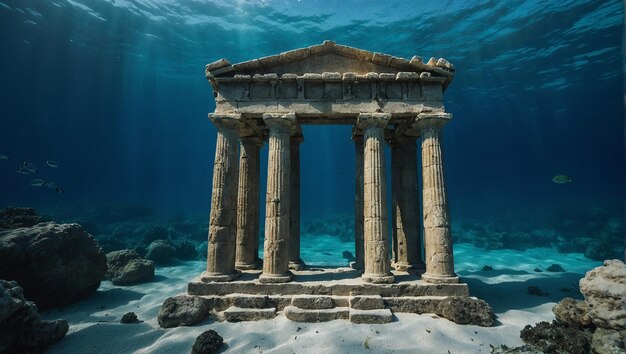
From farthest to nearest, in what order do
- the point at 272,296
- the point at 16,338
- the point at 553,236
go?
1. the point at 553,236
2. the point at 272,296
3. the point at 16,338

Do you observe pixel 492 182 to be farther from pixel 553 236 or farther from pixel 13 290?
pixel 13 290

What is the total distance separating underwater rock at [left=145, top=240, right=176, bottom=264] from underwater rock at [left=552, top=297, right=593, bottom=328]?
18.9 m

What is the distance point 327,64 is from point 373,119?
259 cm

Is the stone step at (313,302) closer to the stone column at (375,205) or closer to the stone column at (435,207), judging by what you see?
the stone column at (375,205)

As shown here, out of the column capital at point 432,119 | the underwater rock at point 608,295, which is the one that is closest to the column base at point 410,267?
the underwater rock at point 608,295

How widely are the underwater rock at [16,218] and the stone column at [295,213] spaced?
A: 9.91 metres

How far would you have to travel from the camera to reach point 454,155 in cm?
9469

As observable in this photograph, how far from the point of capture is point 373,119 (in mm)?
8188

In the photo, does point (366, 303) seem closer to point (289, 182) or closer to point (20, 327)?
point (289, 182)

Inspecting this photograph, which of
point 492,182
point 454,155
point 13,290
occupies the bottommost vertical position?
point 13,290

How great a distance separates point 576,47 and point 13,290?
41.9 metres

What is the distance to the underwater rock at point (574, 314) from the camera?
5.16 metres

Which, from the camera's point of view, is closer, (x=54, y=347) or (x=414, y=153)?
(x=54, y=347)

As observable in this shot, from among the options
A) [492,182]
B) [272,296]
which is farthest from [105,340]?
[492,182]
